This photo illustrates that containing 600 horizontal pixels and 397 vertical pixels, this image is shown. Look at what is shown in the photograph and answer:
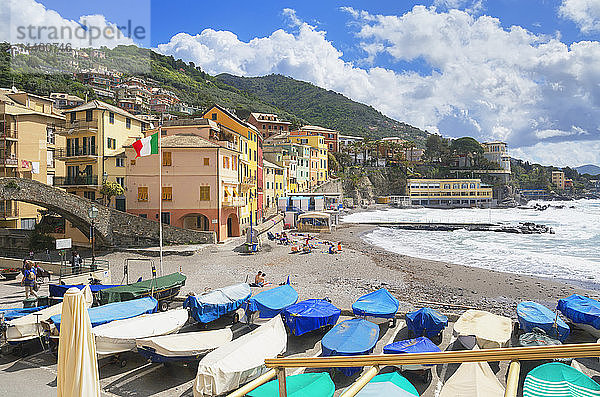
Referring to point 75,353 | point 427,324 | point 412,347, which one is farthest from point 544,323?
point 75,353

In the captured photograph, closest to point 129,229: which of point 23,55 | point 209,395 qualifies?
point 209,395

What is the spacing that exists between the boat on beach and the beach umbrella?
740cm

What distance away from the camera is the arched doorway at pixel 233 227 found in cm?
4159

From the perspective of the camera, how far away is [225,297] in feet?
52.8

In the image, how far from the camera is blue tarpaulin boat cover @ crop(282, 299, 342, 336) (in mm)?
14234

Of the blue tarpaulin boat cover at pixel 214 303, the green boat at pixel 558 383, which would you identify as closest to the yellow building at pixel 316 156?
the blue tarpaulin boat cover at pixel 214 303

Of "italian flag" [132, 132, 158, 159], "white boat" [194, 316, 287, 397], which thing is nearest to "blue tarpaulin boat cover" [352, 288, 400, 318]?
"white boat" [194, 316, 287, 397]

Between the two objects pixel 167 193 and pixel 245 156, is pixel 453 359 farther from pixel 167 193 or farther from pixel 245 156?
pixel 245 156

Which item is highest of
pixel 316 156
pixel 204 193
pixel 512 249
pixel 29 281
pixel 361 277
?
pixel 316 156

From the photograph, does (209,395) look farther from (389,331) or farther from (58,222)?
(58,222)

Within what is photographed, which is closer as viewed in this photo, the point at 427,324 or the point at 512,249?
the point at 427,324

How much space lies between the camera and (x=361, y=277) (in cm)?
2731

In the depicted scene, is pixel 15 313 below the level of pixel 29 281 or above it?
below

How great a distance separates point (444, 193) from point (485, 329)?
118 metres
